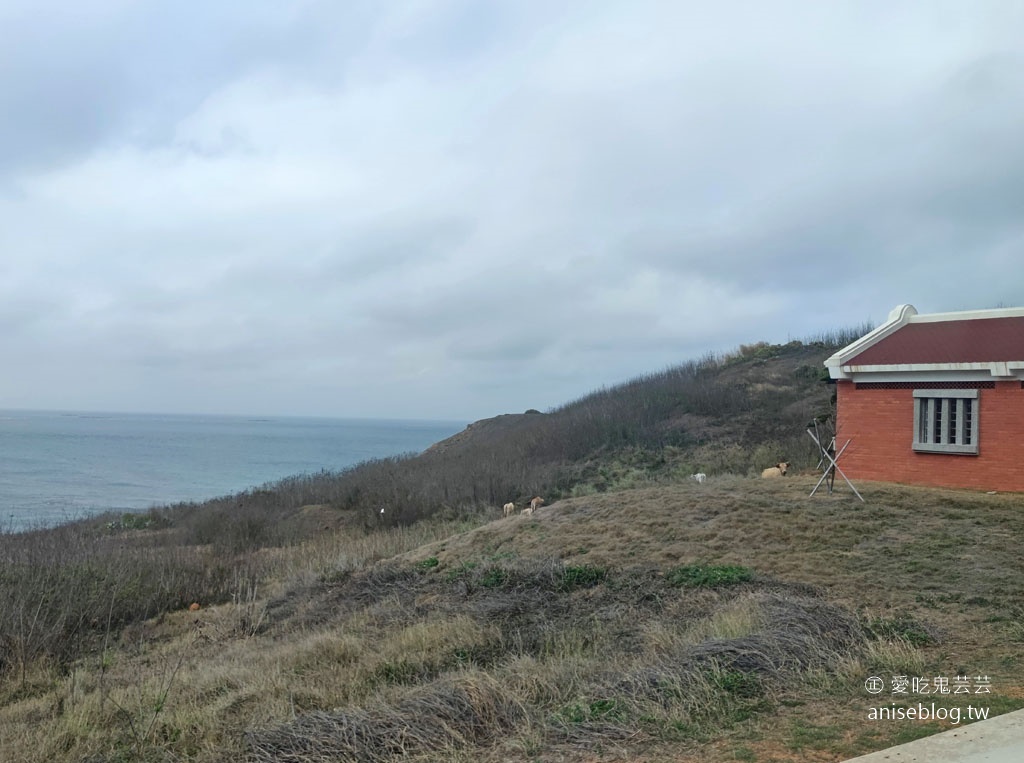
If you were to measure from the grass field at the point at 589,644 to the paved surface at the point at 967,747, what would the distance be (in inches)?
9.5

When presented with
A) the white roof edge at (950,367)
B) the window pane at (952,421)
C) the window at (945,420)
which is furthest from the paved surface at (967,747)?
the window pane at (952,421)

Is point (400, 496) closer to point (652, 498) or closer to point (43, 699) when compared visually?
point (652, 498)

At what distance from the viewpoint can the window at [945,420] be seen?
16.0 meters

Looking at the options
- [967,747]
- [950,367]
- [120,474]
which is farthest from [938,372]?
[120,474]

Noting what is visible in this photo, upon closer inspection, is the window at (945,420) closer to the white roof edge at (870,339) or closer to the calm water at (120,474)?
the white roof edge at (870,339)

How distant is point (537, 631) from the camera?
1034cm

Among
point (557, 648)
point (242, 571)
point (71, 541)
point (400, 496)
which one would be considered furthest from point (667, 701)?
point (400, 496)

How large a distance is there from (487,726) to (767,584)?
20.1 ft

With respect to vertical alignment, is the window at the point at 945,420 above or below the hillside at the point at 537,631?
above

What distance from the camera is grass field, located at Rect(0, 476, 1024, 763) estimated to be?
19.5 ft

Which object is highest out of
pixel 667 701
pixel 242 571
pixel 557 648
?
pixel 667 701

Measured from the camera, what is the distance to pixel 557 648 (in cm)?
944

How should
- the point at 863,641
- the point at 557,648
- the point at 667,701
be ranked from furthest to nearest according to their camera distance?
the point at 557,648 → the point at 863,641 → the point at 667,701

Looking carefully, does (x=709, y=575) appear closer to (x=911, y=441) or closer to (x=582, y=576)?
(x=582, y=576)
